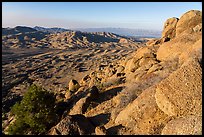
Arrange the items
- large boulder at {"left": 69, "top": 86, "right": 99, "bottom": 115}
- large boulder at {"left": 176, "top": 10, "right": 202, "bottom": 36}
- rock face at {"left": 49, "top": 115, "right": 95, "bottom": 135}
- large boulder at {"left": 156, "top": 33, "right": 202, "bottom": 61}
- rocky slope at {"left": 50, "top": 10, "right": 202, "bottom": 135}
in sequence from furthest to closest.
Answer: large boulder at {"left": 176, "top": 10, "right": 202, "bottom": 36} → large boulder at {"left": 156, "top": 33, "right": 202, "bottom": 61} → large boulder at {"left": 69, "top": 86, "right": 99, "bottom": 115} → rock face at {"left": 49, "top": 115, "right": 95, "bottom": 135} → rocky slope at {"left": 50, "top": 10, "right": 202, "bottom": 135}

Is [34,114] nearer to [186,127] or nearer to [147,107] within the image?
[147,107]

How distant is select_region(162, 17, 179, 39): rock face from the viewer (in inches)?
1596

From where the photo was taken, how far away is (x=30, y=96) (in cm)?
2153

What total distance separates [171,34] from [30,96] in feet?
88.0

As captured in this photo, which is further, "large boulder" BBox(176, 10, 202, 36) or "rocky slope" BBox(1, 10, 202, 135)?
"large boulder" BBox(176, 10, 202, 36)

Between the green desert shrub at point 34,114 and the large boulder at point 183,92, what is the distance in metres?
9.60

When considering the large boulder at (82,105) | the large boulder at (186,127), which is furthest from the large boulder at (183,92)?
the large boulder at (82,105)

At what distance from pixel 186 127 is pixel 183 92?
115 inches

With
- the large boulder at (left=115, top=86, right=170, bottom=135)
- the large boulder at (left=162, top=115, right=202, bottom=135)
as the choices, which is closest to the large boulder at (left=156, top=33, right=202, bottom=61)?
the large boulder at (left=115, top=86, right=170, bottom=135)

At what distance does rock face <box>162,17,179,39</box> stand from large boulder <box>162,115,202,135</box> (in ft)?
93.4

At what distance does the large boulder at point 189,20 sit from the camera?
117 feet

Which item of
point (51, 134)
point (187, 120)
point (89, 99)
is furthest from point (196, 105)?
point (89, 99)

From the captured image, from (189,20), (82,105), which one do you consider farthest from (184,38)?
(82,105)

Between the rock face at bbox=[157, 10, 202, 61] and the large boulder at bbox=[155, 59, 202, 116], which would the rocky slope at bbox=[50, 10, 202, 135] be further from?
the rock face at bbox=[157, 10, 202, 61]
